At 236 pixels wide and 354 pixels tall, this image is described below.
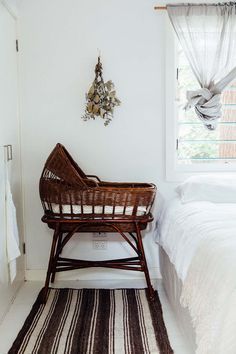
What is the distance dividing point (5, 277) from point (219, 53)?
7.12ft

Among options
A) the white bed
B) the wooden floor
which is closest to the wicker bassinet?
the white bed

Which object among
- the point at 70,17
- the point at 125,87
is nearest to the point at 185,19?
the point at 125,87

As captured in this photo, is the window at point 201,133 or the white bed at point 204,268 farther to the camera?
the window at point 201,133

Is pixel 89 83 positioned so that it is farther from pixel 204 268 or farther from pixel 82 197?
pixel 204 268

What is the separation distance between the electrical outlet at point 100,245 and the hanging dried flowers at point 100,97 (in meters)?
0.99

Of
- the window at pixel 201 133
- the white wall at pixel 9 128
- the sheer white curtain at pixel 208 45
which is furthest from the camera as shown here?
the window at pixel 201 133

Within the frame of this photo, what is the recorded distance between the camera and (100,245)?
3.18 meters

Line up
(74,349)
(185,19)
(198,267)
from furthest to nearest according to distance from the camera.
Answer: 1. (185,19)
2. (74,349)
3. (198,267)

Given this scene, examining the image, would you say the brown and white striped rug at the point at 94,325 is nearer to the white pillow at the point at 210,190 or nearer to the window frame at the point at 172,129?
the white pillow at the point at 210,190

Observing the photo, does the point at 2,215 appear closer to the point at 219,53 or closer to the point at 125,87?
the point at 125,87

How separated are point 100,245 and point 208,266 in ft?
5.39

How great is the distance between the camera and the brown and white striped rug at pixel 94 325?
2104 mm

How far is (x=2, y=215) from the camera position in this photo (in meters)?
2.37

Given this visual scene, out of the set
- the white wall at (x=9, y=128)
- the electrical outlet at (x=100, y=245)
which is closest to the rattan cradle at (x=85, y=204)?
the white wall at (x=9, y=128)
